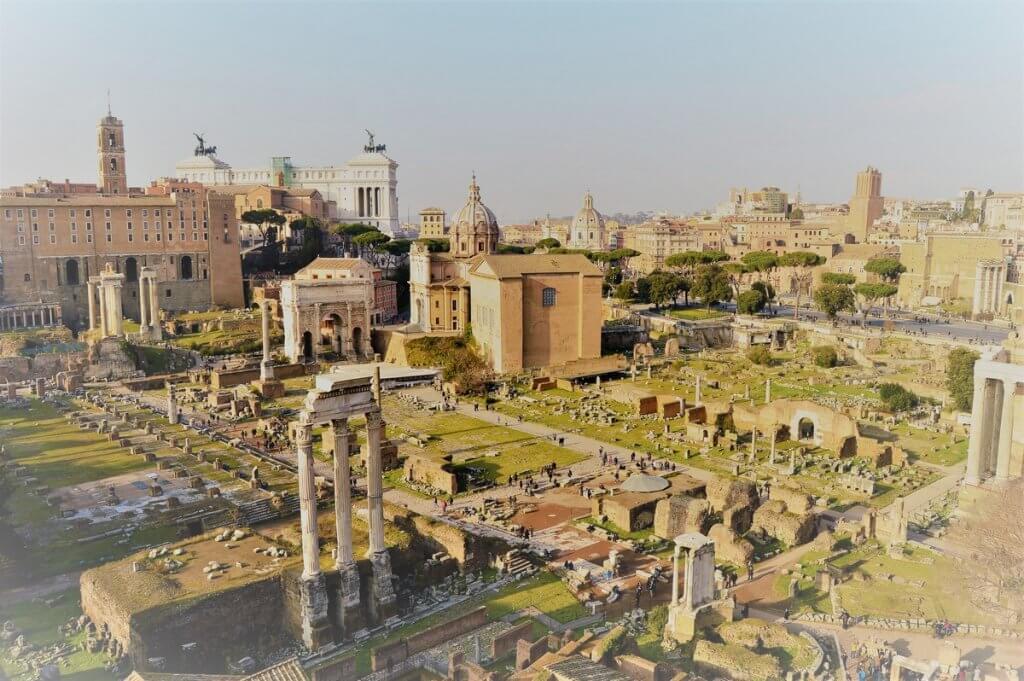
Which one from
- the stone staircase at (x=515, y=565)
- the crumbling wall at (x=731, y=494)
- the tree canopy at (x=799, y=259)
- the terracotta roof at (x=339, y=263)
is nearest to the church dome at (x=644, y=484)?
the crumbling wall at (x=731, y=494)

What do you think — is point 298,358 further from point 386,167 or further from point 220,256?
point 386,167

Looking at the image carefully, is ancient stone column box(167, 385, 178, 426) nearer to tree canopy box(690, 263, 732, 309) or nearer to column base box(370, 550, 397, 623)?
column base box(370, 550, 397, 623)

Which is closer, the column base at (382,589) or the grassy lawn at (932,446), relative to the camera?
the column base at (382,589)

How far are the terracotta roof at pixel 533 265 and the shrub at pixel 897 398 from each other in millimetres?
17093

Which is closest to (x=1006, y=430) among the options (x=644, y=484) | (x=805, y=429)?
(x=805, y=429)

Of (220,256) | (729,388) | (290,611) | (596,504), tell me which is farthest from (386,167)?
(290,611)

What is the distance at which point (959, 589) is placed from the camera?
692 inches

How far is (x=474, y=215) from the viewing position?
56781 millimetres

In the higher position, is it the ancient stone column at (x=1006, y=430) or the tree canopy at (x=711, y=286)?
the tree canopy at (x=711, y=286)

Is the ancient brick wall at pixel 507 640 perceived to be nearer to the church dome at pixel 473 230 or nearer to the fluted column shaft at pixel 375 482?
the fluted column shaft at pixel 375 482

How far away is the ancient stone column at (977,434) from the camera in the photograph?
2283 cm

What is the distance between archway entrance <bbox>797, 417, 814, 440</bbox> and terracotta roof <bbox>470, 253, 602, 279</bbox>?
1779cm

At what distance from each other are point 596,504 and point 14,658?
48.2 feet

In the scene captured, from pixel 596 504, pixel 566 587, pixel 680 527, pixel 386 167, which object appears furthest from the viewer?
pixel 386 167
